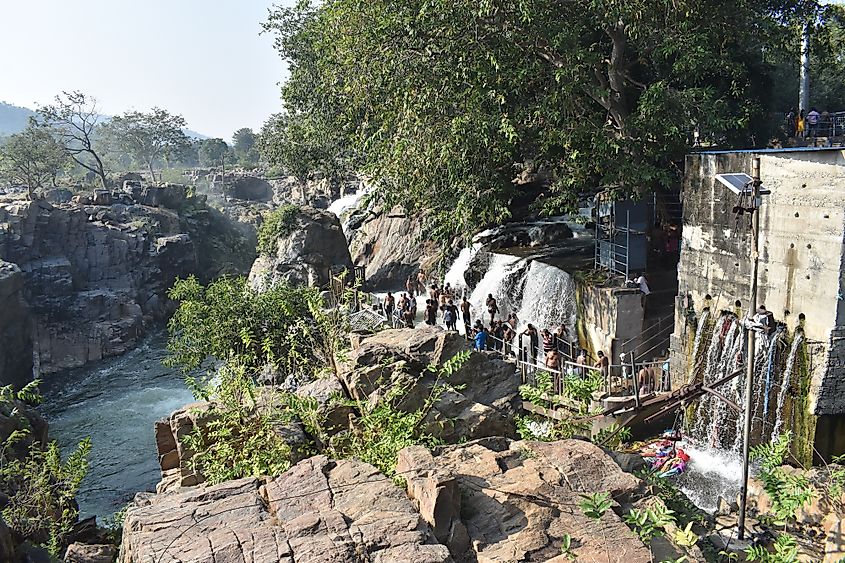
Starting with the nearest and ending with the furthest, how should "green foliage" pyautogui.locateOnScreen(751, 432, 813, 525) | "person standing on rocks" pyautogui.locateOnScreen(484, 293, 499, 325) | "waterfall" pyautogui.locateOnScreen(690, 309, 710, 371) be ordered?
1. "green foliage" pyautogui.locateOnScreen(751, 432, 813, 525)
2. "waterfall" pyautogui.locateOnScreen(690, 309, 710, 371)
3. "person standing on rocks" pyautogui.locateOnScreen(484, 293, 499, 325)

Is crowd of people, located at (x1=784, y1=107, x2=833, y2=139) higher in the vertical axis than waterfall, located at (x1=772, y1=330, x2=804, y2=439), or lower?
higher

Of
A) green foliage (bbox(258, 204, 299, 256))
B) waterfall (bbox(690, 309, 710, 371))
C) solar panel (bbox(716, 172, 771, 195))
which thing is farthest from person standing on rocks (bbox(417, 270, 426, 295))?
solar panel (bbox(716, 172, 771, 195))

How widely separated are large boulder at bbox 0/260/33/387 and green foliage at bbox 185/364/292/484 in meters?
27.0

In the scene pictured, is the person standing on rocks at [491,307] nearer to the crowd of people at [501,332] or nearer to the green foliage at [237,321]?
the crowd of people at [501,332]

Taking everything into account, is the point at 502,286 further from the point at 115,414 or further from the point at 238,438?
the point at 115,414

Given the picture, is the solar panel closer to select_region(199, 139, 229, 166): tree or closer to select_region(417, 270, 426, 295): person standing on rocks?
select_region(417, 270, 426, 295): person standing on rocks

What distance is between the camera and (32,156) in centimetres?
5181

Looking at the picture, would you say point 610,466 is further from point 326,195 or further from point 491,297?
point 326,195

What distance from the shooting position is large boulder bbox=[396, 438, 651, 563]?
499cm

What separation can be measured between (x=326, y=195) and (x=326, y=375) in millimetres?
47847

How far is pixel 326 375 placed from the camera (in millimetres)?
9398

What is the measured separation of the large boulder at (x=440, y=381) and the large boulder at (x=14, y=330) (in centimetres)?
2749

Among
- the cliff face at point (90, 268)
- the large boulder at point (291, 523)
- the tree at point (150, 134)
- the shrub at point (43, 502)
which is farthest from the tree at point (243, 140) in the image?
the large boulder at point (291, 523)

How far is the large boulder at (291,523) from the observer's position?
15.9 feet
